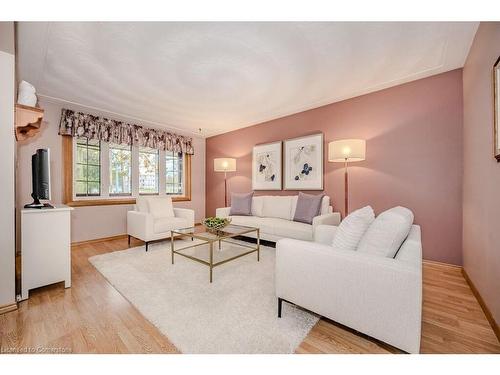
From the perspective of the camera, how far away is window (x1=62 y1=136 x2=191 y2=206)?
12.3 feet

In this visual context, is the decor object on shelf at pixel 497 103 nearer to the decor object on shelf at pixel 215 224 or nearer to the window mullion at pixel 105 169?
the decor object on shelf at pixel 215 224

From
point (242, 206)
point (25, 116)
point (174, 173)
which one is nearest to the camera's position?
point (25, 116)

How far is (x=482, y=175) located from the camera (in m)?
1.83

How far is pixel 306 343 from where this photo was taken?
1332 millimetres

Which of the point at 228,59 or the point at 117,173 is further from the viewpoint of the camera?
the point at 117,173

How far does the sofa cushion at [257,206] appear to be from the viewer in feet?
13.7

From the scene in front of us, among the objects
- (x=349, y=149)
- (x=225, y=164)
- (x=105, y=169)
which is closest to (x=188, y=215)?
(x=225, y=164)

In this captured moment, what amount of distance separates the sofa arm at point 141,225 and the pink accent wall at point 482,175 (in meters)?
3.67

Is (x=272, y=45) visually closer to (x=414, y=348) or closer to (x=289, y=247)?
(x=289, y=247)

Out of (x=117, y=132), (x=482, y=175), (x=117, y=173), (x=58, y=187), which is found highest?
(x=117, y=132)

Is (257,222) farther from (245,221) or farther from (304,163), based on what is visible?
(304,163)

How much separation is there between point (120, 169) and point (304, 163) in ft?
11.9
